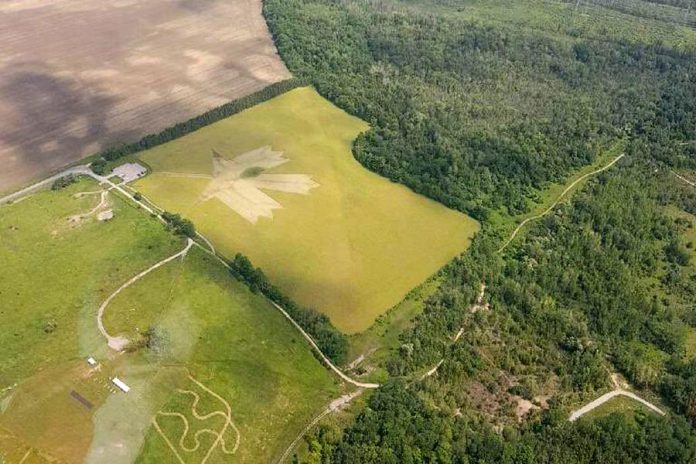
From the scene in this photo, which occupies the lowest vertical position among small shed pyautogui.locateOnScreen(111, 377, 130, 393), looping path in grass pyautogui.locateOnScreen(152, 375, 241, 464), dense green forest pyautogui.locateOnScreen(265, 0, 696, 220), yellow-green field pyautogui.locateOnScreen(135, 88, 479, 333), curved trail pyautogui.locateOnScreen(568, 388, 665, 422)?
curved trail pyautogui.locateOnScreen(568, 388, 665, 422)

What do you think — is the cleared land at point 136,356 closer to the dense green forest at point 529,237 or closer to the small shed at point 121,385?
the small shed at point 121,385

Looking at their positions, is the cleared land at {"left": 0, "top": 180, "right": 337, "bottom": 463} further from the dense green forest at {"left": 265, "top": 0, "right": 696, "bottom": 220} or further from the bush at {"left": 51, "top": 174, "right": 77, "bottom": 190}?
the dense green forest at {"left": 265, "top": 0, "right": 696, "bottom": 220}

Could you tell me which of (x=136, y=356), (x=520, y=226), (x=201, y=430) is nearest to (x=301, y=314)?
(x=201, y=430)

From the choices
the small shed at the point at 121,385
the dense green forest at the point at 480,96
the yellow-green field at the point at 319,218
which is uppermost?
the dense green forest at the point at 480,96

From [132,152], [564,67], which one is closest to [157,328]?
[132,152]

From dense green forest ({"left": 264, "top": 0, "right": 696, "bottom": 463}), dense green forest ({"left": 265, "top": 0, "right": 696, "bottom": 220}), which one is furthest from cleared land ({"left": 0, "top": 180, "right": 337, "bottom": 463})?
dense green forest ({"left": 265, "top": 0, "right": 696, "bottom": 220})

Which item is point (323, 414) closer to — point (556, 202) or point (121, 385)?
point (121, 385)

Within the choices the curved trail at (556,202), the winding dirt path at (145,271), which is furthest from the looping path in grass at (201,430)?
the curved trail at (556,202)
